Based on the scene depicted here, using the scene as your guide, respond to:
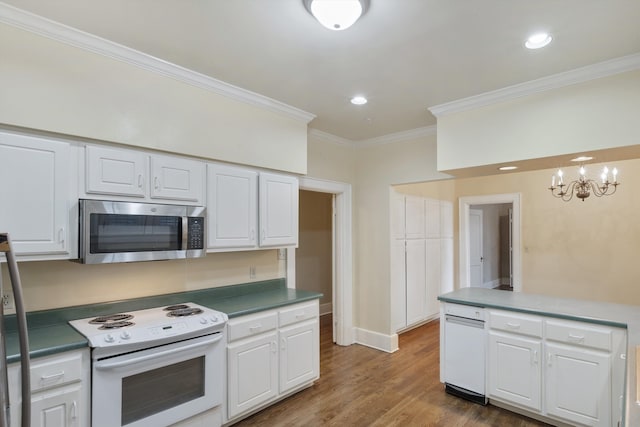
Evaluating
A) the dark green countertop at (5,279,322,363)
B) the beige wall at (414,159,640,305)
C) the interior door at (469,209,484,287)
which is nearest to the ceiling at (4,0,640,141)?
the dark green countertop at (5,279,322,363)

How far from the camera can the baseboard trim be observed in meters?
4.34

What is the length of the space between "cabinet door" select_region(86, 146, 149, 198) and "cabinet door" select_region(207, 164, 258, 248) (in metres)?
0.53

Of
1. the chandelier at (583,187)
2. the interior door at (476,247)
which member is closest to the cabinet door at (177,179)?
the chandelier at (583,187)

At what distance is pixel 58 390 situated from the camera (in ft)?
6.15

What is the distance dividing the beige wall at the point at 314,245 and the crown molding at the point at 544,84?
2.93 meters

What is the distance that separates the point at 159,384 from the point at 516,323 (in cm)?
274

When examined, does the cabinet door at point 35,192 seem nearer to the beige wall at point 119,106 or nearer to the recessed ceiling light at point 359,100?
the beige wall at point 119,106

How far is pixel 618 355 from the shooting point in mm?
2359

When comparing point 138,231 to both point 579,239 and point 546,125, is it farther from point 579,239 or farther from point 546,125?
point 579,239

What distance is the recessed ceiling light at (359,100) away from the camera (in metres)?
3.14

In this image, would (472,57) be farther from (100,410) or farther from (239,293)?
(100,410)

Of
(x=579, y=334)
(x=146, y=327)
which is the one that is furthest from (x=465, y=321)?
(x=146, y=327)

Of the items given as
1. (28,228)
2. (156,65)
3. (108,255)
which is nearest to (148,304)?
(108,255)

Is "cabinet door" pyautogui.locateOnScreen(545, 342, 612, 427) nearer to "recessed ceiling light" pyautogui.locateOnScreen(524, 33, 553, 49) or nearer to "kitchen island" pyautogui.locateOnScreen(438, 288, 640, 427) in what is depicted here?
"kitchen island" pyautogui.locateOnScreen(438, 288, 640, 427)
